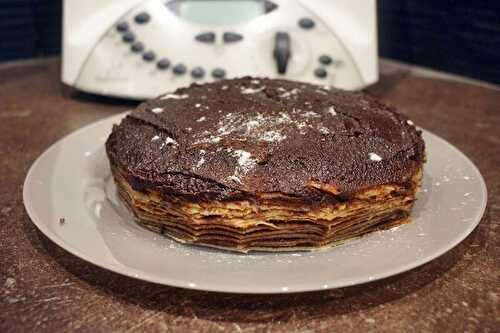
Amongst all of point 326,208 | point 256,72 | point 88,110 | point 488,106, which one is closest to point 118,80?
point 88,110

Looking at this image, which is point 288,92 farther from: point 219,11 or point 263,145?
point 219,11

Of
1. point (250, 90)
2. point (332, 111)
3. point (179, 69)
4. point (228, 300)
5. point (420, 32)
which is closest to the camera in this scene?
point (228, 300)

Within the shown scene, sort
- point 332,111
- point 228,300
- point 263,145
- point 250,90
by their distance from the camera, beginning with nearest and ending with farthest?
point 228,300, point 263,145, point 332,111, point 250,90

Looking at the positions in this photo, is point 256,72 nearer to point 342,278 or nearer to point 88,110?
point 88,110

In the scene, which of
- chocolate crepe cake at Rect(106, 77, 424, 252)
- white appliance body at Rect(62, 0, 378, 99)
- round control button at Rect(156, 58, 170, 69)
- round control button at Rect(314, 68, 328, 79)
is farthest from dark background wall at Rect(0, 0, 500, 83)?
chocolate crepe cake at Rect(106, 77, 424, 252)

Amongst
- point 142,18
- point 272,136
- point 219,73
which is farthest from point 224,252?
point 142,18

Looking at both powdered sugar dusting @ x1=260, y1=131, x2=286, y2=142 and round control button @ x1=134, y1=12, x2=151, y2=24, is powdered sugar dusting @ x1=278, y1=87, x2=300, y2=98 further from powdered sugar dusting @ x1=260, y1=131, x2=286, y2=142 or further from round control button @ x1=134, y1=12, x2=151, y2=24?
round control button @ x1=134, y1=12, x2=151, y2=24
